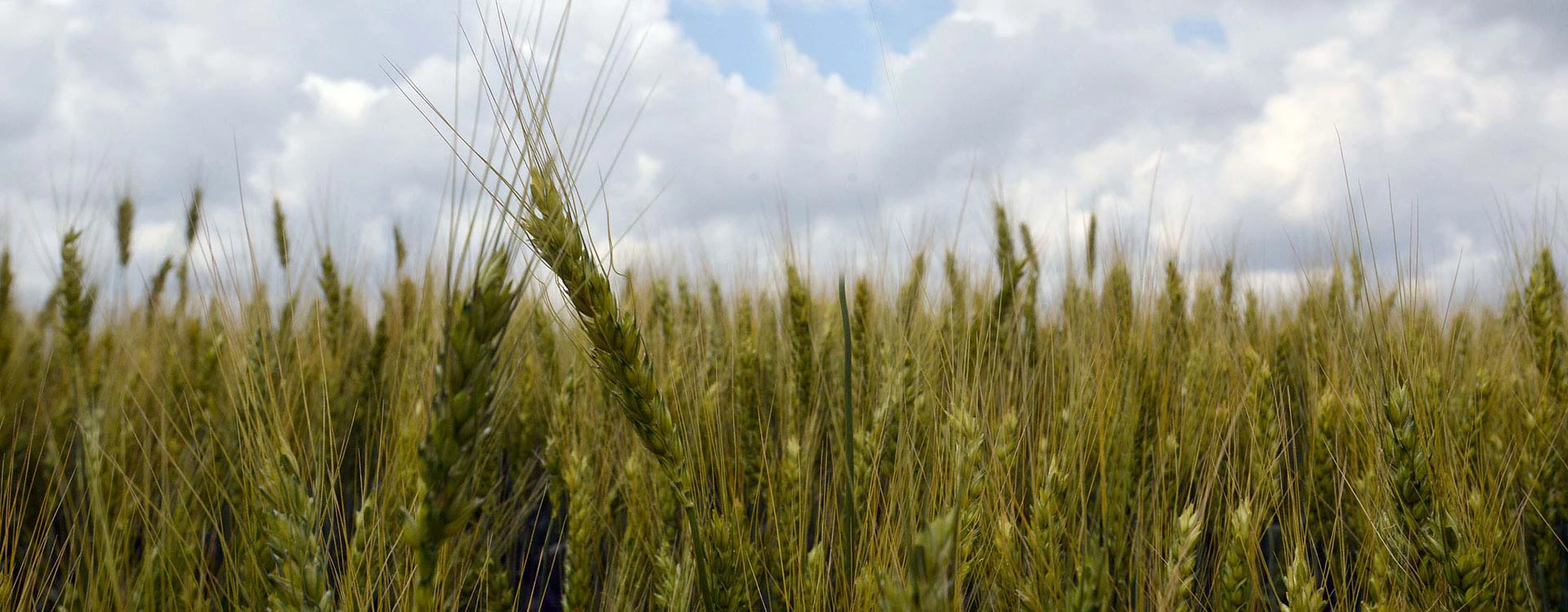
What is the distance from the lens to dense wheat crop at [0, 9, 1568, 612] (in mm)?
1129

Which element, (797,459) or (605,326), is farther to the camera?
(797,459)

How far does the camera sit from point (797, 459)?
171 cm

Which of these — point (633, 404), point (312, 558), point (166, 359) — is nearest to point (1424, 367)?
point (633, 404)

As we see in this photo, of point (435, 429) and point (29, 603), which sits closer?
point (435, 429)

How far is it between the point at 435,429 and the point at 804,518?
0.90 metres

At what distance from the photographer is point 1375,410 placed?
5.68 feet

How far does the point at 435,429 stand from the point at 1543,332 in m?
3.12

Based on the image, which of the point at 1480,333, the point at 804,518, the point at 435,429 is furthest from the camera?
the point at 1480,333

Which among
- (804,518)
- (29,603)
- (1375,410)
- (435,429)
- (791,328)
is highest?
(791,328)

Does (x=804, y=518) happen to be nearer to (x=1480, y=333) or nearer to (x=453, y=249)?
(x=453, y=249)

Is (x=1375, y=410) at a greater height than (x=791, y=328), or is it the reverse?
(x=791, y=328)

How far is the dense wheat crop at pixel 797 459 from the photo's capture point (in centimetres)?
113

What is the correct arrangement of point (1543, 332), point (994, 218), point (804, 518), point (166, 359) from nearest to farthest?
point (804, 518), point (1543, 332), point (166, 359), point (994, 218)

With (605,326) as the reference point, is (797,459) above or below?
below
